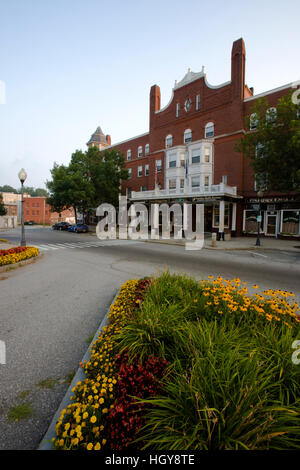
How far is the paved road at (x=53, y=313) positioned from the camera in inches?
105

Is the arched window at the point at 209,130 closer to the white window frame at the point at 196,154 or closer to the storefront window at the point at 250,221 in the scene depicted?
the white window frame at the point at 196,154

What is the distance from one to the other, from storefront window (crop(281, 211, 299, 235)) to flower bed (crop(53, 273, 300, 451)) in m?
22.2

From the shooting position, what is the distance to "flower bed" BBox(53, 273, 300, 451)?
5.54 feet

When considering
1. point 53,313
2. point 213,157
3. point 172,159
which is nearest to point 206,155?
point 213,157

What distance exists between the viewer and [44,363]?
337 cm

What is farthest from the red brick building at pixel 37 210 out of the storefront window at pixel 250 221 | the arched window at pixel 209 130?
the storefront window at pixel 250 221

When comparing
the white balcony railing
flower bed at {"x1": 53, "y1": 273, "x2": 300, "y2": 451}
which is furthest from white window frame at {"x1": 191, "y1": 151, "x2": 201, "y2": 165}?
flower bed at {"x1": 53, "y1": 273, "x2": 300, "y2": 451}

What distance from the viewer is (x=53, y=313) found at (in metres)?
5.14

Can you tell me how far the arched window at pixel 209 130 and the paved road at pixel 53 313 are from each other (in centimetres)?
2059

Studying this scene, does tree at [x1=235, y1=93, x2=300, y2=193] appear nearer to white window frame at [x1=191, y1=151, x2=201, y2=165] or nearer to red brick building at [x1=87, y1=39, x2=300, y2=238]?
red brick building at [x1=87, y1=39, x2=300, y2=238]

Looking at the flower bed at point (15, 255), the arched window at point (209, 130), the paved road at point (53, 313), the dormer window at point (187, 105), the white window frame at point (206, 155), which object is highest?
the dormer window at point (187, 105)

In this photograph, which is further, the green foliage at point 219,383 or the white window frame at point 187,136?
the white window frame at point 187,136
